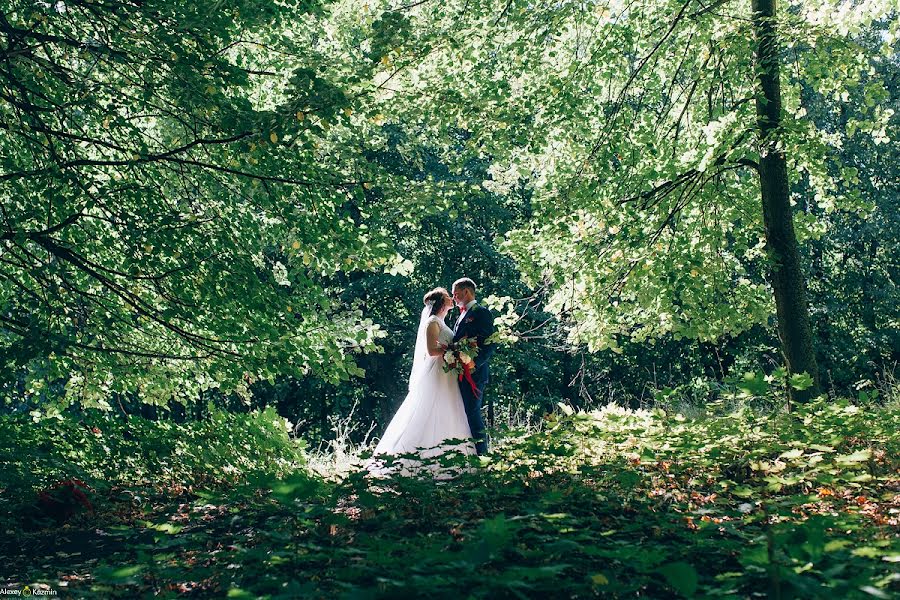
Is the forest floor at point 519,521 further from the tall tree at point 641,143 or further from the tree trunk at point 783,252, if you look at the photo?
the tall tree at point 641,143

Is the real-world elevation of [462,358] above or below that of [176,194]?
below

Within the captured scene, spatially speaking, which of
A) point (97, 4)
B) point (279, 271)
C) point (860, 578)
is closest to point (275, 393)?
point (279, 271)

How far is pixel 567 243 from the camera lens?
885 centimetres

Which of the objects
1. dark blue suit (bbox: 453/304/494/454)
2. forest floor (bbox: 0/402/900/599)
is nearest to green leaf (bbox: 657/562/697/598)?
forest floor (bbox: 0/402/900/599)

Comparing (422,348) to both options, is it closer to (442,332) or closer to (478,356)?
(442,332)

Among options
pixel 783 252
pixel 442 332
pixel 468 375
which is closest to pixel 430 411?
pixel 468 375

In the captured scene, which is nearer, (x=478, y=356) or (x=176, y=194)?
(x=478, y=356)

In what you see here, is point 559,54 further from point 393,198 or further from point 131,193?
point 131,193

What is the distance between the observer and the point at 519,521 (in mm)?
4090

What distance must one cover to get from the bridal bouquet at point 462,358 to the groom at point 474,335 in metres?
0.08

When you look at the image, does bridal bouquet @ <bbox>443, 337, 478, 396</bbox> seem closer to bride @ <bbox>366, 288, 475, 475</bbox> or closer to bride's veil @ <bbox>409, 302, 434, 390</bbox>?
bride @ <bbox>366, 288, 475, 475</bbox>

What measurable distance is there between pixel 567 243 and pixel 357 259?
2.74 meters

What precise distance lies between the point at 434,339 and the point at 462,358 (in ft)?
1.28

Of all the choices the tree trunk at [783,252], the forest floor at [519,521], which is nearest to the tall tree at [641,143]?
the tree trunk at [783,252]
